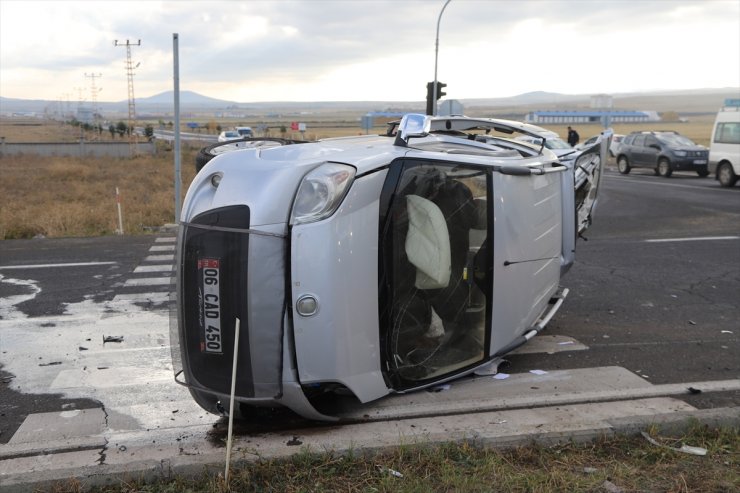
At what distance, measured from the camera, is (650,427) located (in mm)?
4113

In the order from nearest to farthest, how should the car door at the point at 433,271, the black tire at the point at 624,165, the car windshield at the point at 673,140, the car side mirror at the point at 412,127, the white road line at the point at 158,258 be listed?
1. the car door at the point at 433,271
2. the car side mirror at the point at 412,127
3. the white road line at the point at 158,258
4. the car windshield at the point at 673,140
5. the black tire at the point at 624,165

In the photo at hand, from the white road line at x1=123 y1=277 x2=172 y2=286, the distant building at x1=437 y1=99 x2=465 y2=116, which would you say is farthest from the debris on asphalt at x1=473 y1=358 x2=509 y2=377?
the distant building at x1=437 y1=99 x2=465 y2=116

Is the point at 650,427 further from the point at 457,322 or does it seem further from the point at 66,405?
the point at 66,405

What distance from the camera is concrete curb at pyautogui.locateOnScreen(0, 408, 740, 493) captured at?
357cm

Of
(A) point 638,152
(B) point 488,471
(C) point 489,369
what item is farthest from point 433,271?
(A) point 638,152

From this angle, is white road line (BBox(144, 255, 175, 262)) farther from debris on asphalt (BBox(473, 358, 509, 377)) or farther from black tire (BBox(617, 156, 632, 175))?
black tire (BBox(617, 156, 632, 175))

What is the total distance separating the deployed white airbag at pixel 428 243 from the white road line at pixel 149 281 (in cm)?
510

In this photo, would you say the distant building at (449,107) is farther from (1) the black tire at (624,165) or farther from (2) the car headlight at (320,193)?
(2) the car headlight at (320,193)

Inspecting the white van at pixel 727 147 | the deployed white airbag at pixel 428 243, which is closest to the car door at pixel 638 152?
the white van at pixel 727 147

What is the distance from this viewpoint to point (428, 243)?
14.3 feet

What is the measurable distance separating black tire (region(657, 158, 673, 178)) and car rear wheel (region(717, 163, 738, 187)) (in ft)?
15.0

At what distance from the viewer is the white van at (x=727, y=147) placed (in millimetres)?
21609

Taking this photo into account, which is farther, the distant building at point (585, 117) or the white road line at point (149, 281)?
the distant building at point (585, 117)

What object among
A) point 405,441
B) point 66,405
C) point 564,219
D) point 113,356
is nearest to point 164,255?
point 113,356
